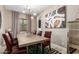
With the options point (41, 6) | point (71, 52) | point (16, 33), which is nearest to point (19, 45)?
point (16, 33)

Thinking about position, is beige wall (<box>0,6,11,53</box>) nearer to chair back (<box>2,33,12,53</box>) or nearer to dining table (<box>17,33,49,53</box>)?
chair back (<box>2,33,12,53</box>)

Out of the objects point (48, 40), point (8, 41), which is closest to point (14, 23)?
point (8, 41)

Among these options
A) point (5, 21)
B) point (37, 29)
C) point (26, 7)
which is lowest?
point (37, 29)

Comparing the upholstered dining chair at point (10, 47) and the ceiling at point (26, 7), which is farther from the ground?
the ceiling at point (26, 7)

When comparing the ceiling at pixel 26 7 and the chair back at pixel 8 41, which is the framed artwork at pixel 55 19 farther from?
the chair back at pixel 8 41

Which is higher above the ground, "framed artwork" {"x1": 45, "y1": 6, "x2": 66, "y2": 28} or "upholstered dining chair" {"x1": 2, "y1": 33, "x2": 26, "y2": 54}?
"framed artwork" {"x1": 45, "y1": 6, "x2": 66, "y2": 28}

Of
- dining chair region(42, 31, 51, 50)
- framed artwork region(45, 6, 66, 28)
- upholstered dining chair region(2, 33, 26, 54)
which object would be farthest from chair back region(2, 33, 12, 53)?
framed artwork region(45, 6, 66, 28)

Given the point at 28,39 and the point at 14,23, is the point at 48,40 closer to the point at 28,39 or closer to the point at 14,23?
the point at 28,39

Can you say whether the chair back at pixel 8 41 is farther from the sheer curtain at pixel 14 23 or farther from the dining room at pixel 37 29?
the sheer curtain at pixel 14 23

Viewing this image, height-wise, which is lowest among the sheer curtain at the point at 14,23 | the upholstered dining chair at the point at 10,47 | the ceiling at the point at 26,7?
the upholstered dining chair at the point at 10,47

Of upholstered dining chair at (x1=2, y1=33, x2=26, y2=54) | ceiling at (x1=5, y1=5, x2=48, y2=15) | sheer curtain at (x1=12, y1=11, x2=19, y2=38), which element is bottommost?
upholstered dining chair at (x1=2, y1=33, x2=26, y2=54)

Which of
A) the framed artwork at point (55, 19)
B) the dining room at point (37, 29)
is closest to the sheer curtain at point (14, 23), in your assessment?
the dining room at point (37, 29)

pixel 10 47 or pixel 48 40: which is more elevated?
pixel 48 40
